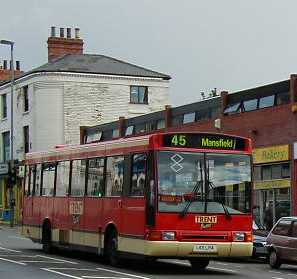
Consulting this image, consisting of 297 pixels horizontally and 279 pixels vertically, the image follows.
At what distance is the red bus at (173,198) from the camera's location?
1747 cm

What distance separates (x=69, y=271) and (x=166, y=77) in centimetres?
4009

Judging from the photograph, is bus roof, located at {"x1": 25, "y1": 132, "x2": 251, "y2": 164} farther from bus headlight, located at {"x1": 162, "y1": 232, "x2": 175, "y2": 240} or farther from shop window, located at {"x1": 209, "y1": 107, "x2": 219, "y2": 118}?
shop window, located at {"x1": 209, "y1": 107, "x2": 219, "y2": 118}

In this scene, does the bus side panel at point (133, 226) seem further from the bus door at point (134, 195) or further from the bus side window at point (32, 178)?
the bus side window at point (32, 178)

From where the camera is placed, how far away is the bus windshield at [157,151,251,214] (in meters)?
17.6

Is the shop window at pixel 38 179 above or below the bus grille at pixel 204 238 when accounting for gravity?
above

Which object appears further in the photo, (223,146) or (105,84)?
(105,84)

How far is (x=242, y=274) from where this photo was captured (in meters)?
19.1

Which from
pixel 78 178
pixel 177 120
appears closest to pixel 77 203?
pixel 78 178

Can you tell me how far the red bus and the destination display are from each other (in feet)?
0.08

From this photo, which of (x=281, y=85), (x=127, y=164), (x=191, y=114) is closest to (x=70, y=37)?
(x=191, y=114)

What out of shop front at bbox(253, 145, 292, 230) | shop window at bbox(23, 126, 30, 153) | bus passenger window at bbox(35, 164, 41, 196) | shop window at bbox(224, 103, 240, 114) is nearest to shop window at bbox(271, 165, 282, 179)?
shop front at bbox(253, 145, 292, 230)

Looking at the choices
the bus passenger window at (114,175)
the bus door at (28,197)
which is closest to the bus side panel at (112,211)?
the bus passenger window at (114,175)

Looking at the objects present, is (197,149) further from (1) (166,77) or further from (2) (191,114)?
(1) (166,77)

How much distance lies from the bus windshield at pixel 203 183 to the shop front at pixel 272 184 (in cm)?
1304
